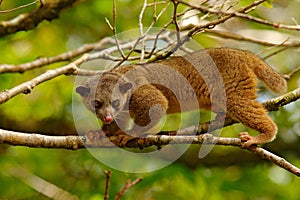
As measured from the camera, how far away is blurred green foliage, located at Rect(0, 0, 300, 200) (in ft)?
22.6

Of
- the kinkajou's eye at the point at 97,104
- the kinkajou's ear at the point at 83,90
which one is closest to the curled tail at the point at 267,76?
the kinkajou's eye at the point at 97,104

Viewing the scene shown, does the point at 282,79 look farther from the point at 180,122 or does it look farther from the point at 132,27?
the point at 132,27

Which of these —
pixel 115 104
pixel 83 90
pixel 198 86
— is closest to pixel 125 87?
pixel 115 104

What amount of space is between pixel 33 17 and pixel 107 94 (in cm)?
98

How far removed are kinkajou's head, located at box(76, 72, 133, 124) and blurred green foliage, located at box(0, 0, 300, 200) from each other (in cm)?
152

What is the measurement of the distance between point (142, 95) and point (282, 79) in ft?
4.28

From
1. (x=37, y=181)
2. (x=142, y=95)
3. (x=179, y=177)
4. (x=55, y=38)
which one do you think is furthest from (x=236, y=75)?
(x=55, y=38)

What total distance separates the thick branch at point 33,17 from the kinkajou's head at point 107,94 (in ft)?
2.45

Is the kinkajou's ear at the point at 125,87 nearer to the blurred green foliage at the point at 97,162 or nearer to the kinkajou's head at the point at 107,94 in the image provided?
the kinkajou's head at the point at 107,94

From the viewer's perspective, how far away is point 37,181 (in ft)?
23.4

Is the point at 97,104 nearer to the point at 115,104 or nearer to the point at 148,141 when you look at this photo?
the point at 115,104

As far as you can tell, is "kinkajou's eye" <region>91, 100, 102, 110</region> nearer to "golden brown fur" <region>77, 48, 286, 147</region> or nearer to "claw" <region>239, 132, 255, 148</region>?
"golden brown fur" <region>77, 48, 286, 147</region>

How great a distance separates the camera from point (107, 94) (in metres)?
5.38

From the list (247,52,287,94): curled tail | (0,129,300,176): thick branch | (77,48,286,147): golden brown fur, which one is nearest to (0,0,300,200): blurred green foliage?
(247,52,287,94): curled tail
